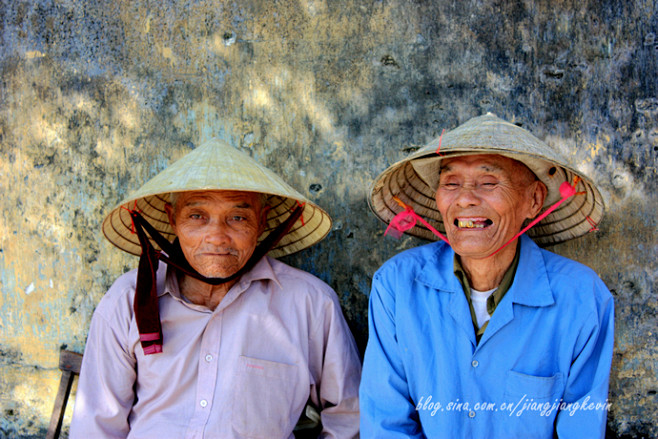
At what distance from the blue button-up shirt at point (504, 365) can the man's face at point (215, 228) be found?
70 cm

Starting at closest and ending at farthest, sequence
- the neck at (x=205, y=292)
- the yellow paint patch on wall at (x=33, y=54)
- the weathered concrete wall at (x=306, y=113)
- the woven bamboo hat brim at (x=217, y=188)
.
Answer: the woven bamboo hat brim at (x=217, y=188)
the neck at (x=205, y=292)
the weathered concrete wall at (x=306, y=113)
the yellow paint patch on wall at (x=33, y=54)

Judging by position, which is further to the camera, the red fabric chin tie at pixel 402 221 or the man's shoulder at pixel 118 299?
the red fabric chin tie at pixel 402 221

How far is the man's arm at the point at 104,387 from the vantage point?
2012 mm

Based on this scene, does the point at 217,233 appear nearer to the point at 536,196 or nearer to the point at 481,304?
the point at 481,304

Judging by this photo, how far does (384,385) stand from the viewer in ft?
6.46

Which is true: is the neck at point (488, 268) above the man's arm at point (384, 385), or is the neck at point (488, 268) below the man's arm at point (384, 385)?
above

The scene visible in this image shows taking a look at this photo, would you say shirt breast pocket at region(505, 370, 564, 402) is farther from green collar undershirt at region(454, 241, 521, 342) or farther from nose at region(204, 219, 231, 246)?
nose at region(204, 219, 231, 246)

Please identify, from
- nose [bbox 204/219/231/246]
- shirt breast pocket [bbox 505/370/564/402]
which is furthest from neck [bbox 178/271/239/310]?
shirt breast pocket [bbox 505/370/564/402]

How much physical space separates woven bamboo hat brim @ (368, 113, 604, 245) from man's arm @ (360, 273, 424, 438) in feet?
1.50

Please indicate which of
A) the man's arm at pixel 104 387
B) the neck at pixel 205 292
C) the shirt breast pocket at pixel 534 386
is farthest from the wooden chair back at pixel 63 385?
the shirt breast pocket at pixel 534 386

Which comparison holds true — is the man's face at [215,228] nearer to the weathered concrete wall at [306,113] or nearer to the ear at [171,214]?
the ear at [171,214]

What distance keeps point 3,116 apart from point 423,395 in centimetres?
250

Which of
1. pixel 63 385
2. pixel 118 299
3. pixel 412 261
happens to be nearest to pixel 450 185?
pixel 412 261

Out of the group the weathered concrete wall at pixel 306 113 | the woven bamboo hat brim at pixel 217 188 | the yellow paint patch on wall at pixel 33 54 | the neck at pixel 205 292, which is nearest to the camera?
the woven bamboo hat brim at pixel 217 188
